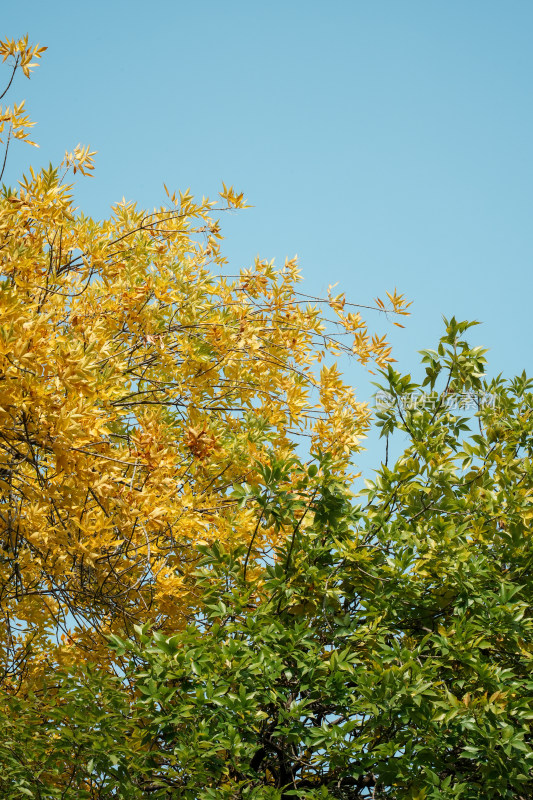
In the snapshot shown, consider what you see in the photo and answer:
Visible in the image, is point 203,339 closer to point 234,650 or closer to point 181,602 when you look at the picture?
point 181,602

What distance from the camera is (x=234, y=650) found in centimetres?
347

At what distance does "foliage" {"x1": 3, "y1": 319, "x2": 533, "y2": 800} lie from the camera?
3344 millimetres

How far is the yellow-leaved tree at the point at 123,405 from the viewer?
3748 millimetres

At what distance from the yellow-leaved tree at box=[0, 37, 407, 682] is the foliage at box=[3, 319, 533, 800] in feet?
1.48

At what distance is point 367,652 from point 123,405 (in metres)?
2.57

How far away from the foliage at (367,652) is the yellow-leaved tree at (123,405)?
1.48 feet

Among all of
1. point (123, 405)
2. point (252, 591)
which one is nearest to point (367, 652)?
point (252, 591)

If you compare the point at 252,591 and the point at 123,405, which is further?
the point at 123,405

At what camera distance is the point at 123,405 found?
5.42 meters

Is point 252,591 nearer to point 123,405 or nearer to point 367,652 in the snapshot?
point 367,652

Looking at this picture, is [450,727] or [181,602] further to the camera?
[181,602]

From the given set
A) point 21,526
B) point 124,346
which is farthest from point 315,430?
point 21,526

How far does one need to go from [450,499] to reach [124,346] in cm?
283

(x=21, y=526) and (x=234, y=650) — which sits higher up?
(x=21, y=526)
